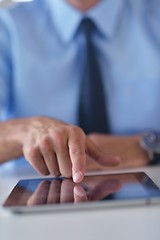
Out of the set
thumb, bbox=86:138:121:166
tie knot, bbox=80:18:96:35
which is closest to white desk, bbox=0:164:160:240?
thumb, bbox=86:138:121:166

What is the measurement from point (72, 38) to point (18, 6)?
0.19m

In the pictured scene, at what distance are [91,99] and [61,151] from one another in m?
0.43

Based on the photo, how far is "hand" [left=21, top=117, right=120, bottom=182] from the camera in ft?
2.06

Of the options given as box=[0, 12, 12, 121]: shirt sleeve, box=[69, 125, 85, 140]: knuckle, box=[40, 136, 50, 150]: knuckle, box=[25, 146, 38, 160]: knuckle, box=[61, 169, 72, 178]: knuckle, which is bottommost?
box=[61, 169, 72, 178]: knuckle

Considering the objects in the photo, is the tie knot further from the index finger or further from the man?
the index finger

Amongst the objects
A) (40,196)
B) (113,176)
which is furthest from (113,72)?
(40,196)

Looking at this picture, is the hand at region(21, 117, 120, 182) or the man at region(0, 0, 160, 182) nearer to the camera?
the hand at region(21, 117, 120, 182)

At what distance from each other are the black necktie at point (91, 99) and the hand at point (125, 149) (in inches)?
5.4

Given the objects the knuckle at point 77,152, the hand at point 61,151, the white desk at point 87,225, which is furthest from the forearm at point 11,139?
the white desk at point 87,225

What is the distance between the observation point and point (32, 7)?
1.19 meters

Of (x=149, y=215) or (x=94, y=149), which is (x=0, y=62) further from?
(x=149, y=215)

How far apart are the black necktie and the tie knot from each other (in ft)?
0.05

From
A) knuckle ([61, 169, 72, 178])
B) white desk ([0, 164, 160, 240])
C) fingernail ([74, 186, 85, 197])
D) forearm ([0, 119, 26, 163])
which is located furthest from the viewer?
forearm ([0, 119, 26, 163])

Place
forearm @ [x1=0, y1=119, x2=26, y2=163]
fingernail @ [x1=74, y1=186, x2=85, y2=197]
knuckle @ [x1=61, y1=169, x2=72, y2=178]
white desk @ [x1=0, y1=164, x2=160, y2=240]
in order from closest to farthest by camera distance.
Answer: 1. white desk @ [x1=0, y1=164, x2=160, y2=240]
2. fingernail @ [x1=74, y1=186, x2=85, y2=197]
3. knuckle @ [x1=61, y1=169, x2=72, y2=178]
4. forearm @ [x1=0, y1=119, x2=26, y2=163]
